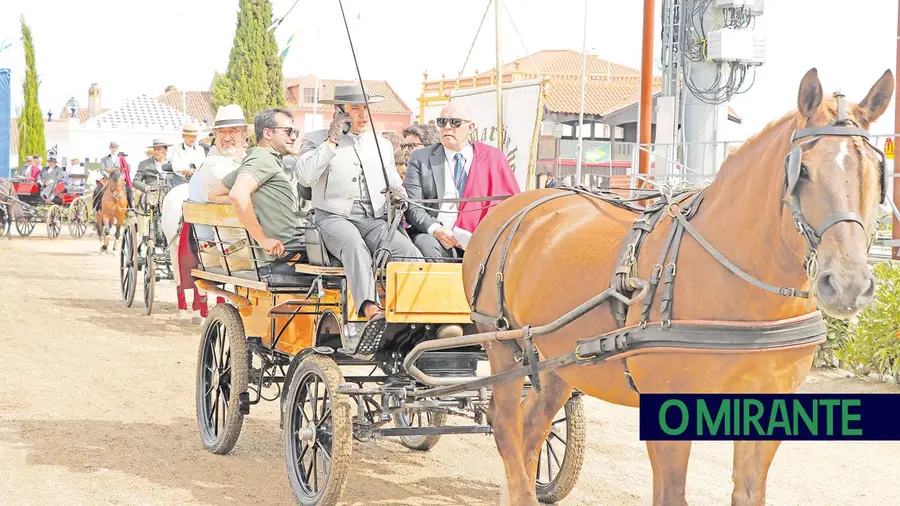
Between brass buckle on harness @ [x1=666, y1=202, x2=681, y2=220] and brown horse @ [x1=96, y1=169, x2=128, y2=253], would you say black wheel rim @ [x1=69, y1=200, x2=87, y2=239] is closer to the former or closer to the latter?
brown horse @ [x1=96, y1=169, x2=128, y2=253]

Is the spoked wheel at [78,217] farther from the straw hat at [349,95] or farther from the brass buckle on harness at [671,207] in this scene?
the brass buckle on harness at [671,207]

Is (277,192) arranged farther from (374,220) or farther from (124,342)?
(124,342)

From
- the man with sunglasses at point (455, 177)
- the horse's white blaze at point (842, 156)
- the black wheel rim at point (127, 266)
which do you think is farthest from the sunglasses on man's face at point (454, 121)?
the black wheel rim at point (127, 266)

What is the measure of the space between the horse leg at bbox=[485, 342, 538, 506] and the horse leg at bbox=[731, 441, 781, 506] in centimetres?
146

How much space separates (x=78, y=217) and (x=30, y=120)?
28.3 meters

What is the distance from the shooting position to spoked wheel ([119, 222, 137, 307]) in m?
14.5

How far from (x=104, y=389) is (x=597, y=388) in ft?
18.7

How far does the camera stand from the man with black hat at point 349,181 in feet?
20.1

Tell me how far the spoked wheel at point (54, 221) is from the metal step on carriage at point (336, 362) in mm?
22322

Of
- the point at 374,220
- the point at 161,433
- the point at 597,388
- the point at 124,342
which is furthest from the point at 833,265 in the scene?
the point at 124,342

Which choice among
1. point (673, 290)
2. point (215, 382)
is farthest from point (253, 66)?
point (673, 290)

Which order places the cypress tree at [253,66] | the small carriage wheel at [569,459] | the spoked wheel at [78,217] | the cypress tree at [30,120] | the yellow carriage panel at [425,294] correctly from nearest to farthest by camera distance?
the yellow carriage panel at [425,294] → the small carriage wheel at [569,459] → the spoked wheel at [78,217] → the cypress tree at [253,66] → the cypress tree at [30,120]

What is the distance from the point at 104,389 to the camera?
8977mm

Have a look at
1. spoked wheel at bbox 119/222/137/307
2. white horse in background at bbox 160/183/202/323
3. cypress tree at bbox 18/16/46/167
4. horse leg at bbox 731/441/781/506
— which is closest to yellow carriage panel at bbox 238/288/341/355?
horse leg at bbox 731/441/781/506
